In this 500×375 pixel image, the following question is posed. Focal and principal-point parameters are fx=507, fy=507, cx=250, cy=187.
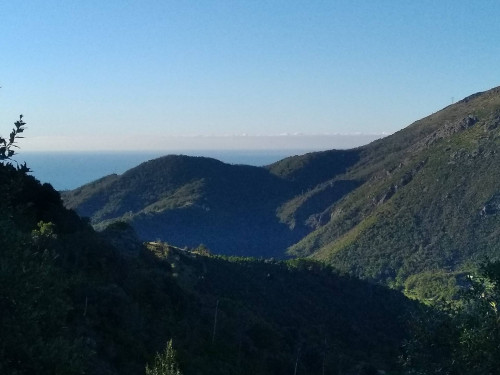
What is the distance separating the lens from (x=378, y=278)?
168000 millimetres

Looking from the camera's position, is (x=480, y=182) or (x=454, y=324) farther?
(x=480, y=182)

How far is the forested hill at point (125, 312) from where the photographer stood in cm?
746

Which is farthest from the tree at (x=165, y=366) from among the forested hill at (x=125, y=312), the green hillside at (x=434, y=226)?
the green hillside at (x=434, y=226)

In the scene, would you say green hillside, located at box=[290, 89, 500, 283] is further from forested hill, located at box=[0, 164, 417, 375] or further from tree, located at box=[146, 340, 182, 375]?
tree, located at box=[146, 340, 182, 375]

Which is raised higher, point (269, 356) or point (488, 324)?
point (488, 324)

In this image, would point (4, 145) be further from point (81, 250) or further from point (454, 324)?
point (81, 250)

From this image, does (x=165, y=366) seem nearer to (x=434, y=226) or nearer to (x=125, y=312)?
(x=125, y=312)

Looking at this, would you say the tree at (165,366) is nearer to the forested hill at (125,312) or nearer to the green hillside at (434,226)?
the forested hill at (125,312)

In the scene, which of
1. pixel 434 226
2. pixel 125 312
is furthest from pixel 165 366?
pixel 434 226

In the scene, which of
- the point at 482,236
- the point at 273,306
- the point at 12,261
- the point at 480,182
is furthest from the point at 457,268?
the point at 12,261

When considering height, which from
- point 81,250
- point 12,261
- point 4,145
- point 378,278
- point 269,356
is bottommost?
point 378,278

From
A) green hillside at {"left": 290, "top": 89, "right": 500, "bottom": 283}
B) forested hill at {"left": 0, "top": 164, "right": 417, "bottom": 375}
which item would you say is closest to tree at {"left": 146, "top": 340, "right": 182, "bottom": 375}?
forested hill at {"left": 0, "top": 164, "right": 417, "bottom": 375}

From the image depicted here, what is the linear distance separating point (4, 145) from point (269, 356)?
2815cm

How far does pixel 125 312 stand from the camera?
24422mm
